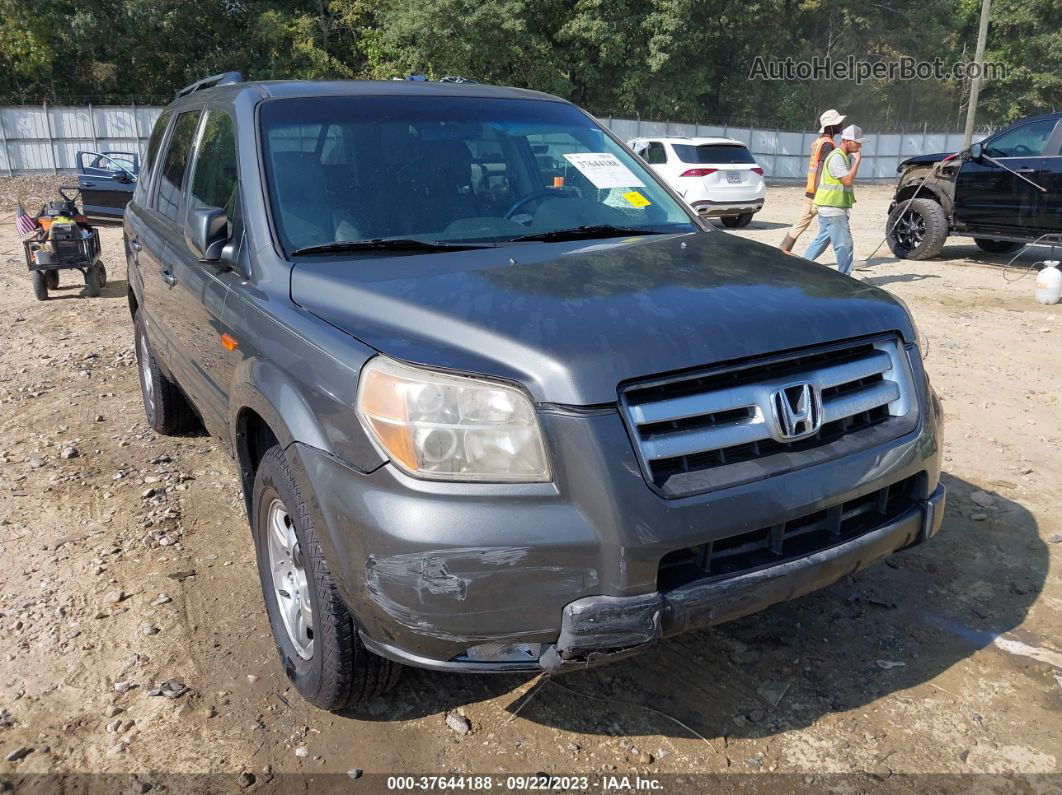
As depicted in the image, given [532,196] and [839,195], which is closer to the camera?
[532,196]

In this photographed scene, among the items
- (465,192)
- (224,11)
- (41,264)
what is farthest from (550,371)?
(224,11)

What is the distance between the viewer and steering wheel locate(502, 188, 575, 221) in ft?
10.7

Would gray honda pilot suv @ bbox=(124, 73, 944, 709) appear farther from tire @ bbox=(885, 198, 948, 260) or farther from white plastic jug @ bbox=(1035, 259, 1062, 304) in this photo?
tire @ bbox=(885, 198, 948, 260)

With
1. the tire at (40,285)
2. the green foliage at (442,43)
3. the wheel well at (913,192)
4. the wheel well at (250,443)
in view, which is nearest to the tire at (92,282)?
the tire at (40,285)

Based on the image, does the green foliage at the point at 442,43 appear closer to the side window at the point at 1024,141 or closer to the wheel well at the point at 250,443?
the side window at the point at 1024,141

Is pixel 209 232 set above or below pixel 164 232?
above

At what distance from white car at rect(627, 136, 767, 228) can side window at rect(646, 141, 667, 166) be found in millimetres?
84

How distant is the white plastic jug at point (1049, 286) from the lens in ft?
28.8

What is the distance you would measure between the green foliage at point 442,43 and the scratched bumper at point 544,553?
29704 mm

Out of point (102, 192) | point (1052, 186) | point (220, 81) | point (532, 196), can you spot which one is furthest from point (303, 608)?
point (102, 192)

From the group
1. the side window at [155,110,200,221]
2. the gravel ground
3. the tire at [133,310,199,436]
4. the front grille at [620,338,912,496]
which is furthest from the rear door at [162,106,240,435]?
the gravel ground

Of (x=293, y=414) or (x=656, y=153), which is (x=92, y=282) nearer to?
(x=293, y=414)

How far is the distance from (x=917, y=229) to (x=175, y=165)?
420 inches

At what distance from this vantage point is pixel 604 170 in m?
3.64
